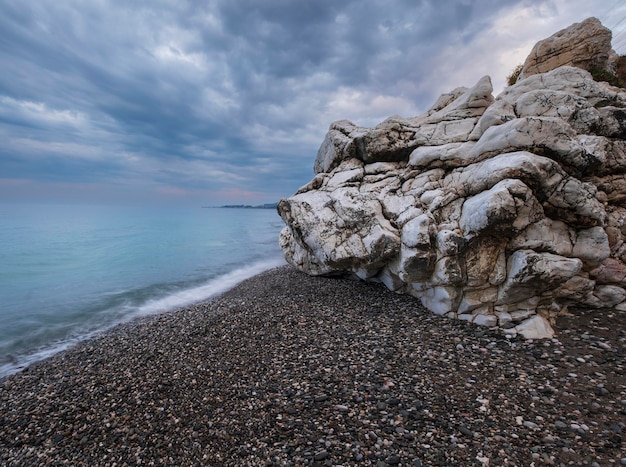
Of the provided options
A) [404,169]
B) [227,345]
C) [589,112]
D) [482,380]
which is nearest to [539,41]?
[589,112]

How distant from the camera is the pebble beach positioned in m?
4.14

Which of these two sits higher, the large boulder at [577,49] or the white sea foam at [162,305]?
the large boulder at [577,49]

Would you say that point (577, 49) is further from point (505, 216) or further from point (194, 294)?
point (194, 294)

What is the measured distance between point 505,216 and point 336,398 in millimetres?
5333

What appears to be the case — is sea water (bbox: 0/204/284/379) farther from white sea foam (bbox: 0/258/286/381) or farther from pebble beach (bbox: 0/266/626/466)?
pebble beach (bbox: 0/266/626/466)

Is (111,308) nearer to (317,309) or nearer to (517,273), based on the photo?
(317,309)

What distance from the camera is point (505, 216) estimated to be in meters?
6.54

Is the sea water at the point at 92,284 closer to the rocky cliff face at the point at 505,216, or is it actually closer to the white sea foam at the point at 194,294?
the white sea foam at the point at 194,294

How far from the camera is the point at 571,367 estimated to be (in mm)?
5402

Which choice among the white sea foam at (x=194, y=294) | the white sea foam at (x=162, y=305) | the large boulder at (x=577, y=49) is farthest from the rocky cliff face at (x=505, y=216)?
the white sea foam at (x=162, y=305)

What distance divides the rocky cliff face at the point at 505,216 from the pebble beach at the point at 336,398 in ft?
2.76

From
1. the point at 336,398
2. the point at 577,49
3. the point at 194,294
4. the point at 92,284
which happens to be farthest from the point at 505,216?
the point at 92,284

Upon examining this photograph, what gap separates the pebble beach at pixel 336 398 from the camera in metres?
4.14

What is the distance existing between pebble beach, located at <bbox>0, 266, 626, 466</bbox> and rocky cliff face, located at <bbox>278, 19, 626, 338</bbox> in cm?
84
